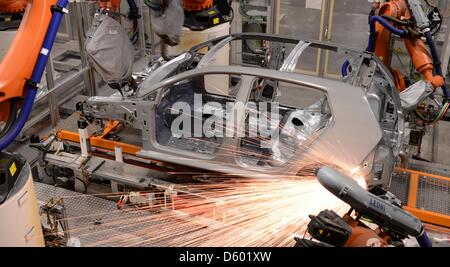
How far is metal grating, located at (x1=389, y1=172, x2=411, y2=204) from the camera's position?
5.56 metres

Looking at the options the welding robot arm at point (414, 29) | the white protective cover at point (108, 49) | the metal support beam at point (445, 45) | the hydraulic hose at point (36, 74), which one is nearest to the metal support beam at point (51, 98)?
the white protective cover at point (108, 49)

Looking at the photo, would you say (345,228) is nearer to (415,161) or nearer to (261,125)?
(261,125)

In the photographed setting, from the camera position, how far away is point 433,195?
5574 mm

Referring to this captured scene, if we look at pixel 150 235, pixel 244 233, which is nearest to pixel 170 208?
pixel 150 235

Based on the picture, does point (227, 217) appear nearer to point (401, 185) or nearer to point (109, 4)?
point (401, 185)

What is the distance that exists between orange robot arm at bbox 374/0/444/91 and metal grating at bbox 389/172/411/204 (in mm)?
1081

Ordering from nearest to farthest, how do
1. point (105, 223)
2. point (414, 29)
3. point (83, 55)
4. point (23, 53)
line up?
point (23, 53) < point (105, 223) < point (414, 29) < point (83, 55)

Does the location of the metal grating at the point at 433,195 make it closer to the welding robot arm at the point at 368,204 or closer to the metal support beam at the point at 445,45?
the welding robot arm at the point at 368,204

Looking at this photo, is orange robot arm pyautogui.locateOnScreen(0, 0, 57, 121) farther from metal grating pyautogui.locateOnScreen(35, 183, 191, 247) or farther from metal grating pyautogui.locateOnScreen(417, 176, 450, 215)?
metal grating pyautogui.locateOnScreen(417, 176, 450, 215)

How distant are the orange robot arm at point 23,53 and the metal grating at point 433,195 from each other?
13.1 ft

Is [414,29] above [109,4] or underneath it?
underneath

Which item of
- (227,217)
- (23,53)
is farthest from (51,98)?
(227,217)

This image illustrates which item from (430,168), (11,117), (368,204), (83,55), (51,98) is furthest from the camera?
(83,55)

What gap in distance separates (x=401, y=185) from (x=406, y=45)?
171cm
